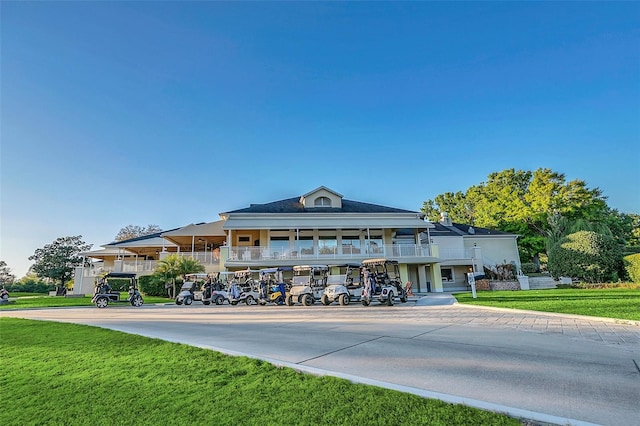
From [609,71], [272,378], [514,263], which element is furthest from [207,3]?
[514,263]

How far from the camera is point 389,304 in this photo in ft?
47.2

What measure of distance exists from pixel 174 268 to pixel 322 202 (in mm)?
12114

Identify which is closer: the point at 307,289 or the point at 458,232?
the point at 307,289

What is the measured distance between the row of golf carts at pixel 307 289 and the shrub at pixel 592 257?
44.2ft

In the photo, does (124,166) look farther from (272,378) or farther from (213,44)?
(272,378)

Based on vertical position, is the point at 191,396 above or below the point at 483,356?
above

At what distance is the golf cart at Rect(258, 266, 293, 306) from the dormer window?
925 centimetres

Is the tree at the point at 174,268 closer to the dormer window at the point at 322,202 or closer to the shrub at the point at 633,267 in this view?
the dormer window at the point at 322,202

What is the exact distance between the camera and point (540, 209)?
31.6m

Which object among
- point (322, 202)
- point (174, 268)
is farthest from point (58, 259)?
point (322, 202)

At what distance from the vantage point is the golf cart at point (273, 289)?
16.8 m

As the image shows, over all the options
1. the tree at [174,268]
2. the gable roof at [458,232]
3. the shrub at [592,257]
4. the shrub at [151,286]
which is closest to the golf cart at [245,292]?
the tree at [174,268]

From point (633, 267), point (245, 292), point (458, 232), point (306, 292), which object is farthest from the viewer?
point (458, 232)

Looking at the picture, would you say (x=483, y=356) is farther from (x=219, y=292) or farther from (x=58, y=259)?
(x=58, y=259)
